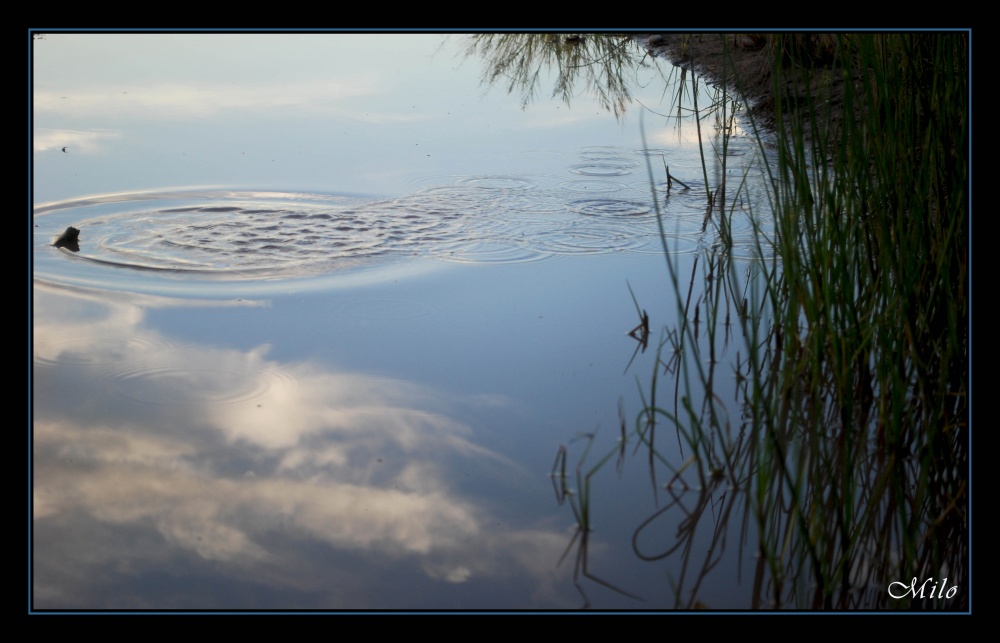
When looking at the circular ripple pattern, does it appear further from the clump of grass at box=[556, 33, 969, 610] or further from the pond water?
the clump of grass at box=[556, 33, 969, 610]

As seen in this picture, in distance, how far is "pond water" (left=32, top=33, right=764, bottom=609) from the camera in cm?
188

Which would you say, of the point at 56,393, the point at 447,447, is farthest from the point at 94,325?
the point at 447,447

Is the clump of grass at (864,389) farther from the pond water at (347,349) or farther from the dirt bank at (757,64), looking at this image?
the dirt bank at (757,64)

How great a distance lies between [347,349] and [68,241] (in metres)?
1.42

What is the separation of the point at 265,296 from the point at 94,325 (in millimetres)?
503

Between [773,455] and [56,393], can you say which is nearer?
[773,455]

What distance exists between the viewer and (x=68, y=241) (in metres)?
3.55

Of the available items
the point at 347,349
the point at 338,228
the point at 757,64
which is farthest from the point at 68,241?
the point at 757,64

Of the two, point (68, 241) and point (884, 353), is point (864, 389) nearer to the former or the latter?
point (884, 353)

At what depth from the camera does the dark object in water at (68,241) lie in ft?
11.6

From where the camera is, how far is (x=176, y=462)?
7.20ft

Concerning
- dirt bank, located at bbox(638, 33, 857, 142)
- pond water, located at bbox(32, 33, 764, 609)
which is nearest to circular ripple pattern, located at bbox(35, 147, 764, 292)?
pond water, located at bbox(32, 33, 764, 609)

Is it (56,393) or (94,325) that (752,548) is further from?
(94,325)

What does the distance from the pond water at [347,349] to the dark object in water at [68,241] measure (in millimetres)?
30
